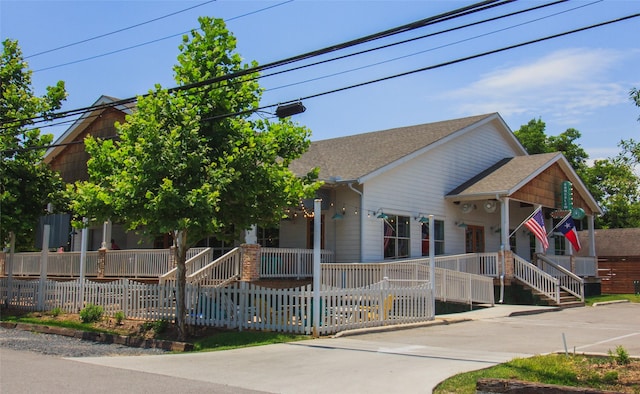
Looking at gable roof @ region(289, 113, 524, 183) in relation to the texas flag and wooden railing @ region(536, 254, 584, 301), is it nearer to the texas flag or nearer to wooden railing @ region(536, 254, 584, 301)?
the texas flag

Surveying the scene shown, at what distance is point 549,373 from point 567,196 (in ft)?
66.5

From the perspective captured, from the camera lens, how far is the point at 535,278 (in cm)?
2419

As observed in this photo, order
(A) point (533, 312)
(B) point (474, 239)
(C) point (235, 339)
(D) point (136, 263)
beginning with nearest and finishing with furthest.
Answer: (C) point (235, 339), (A) point (533, 312), (D) point (136, 263), (B) point (474, 239)

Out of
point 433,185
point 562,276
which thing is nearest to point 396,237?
point 433,185

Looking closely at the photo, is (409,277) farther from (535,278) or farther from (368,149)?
(368,149)

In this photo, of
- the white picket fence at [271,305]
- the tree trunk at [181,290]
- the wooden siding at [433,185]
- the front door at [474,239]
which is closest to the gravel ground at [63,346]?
the tree trunk at [181,290]

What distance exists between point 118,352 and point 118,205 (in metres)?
3.22

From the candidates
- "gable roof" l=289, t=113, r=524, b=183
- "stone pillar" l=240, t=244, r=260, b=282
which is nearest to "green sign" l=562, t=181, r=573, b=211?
"gable roof" l=289, t=113, r=524, b=183

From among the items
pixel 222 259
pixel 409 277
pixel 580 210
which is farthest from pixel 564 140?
pixel 222 259

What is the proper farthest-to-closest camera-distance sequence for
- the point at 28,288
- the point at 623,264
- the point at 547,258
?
the point at 623,264
the point at 547,258
the point at 28,288

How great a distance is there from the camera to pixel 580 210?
2742 cm

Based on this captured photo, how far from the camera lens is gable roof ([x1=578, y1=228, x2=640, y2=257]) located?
37938mm

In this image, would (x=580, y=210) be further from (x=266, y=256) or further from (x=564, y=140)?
(x=564, y=140)

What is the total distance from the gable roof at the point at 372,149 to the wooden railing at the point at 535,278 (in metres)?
5.73
